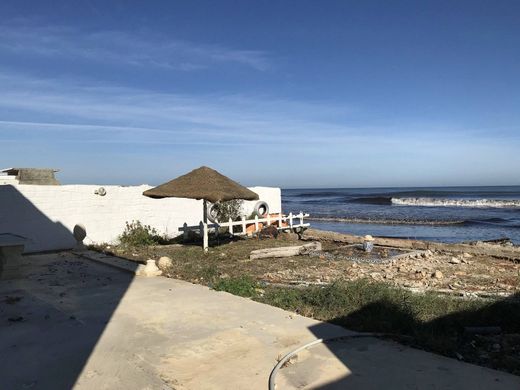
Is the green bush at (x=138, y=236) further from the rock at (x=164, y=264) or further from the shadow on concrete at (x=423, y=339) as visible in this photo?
the shadow on concrete at (x=423, y=339)

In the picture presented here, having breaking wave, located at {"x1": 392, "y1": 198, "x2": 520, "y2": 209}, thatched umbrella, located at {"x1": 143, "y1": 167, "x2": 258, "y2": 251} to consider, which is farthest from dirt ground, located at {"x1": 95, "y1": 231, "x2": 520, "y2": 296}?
breaking wave, located at {"x1": 392, "y1": 198, "x2": 520, "y2": 209}

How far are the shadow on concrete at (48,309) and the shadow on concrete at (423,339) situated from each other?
2552 mm

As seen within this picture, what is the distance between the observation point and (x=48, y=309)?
646 cm

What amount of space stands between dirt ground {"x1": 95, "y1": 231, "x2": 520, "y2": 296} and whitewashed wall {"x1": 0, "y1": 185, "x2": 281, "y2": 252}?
1011 mm

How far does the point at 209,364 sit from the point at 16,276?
5.97 m

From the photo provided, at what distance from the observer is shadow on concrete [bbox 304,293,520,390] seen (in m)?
4.07

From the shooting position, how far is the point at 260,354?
15.3 ft

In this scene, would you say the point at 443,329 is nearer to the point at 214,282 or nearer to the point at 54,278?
the point at 214,282

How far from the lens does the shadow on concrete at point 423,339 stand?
13.3 feet

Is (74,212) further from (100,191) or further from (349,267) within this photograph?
(349,267)

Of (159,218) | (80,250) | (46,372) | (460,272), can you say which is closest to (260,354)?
(46,372)

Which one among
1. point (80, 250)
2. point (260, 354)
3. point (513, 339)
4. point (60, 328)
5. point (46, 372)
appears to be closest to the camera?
point (46, 372)

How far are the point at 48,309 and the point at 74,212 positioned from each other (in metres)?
6.78

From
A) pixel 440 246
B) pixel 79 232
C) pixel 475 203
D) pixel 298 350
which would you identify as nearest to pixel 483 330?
pixel 298 350
